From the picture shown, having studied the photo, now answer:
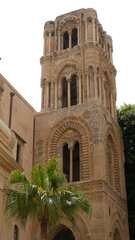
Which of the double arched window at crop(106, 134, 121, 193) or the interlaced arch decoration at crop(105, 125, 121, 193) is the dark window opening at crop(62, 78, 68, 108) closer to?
the interlaced arch decoration at crop(105, 125, 121, 193)

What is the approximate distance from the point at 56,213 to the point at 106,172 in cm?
1132

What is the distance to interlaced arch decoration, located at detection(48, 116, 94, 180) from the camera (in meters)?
22.6

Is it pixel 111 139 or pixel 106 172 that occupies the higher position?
pixel 111 139

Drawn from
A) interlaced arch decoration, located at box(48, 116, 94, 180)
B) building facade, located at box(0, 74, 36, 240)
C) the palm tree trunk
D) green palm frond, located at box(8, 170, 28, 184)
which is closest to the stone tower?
interlaced arch decoration, located at box(48, 116, 94, 180)

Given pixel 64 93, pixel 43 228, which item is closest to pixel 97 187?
pixel 64 93

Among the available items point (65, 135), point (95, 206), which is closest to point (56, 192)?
point (95, 206)

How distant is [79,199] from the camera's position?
12.5m

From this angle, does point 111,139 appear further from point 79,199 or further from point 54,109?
point 79,199

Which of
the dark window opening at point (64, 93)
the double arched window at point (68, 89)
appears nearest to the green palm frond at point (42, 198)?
the double arched window at point (68, 89)

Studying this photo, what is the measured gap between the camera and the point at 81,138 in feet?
78.0

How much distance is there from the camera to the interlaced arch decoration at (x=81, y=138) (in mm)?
22600

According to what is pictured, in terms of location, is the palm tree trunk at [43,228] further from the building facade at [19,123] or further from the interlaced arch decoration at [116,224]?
the interlaced arch decoration at [116,224]

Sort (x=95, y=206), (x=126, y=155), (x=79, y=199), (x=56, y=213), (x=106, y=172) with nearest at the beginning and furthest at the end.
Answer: (x=56, y=213) → (x=79, y=199) → (x=95, y=206) → (x=106, y=172) → (x=126, y=155)

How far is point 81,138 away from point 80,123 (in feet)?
3.04
